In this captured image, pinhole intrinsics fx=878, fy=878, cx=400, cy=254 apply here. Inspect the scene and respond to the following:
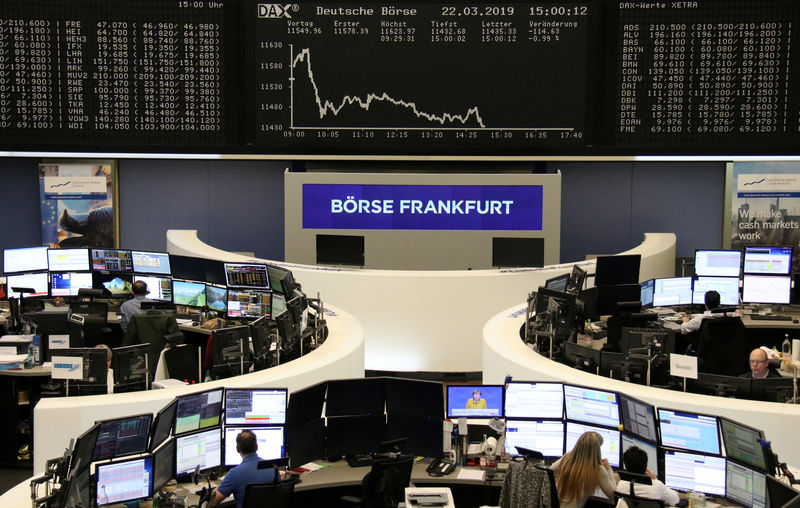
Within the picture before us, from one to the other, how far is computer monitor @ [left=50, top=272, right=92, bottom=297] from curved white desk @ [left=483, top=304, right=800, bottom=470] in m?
4.81

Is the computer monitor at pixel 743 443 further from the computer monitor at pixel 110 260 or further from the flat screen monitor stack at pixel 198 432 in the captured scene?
the computer monitor at pixel 110 260

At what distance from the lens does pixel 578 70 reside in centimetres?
927

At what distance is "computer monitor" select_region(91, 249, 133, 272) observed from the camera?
9.47 meters

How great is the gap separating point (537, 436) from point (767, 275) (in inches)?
192

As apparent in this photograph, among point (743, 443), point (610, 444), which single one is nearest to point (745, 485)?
point (743, 443)

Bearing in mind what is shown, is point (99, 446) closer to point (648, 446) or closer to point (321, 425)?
point (321, 425)

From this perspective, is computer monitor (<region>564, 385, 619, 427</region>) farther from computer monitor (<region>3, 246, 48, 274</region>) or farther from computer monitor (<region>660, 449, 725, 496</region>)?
computer monitor (<region>3, 246, 48, 274</region>)

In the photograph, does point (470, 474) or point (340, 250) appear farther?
point (340, 250)

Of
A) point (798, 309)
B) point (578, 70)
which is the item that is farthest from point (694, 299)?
point (578, 70)

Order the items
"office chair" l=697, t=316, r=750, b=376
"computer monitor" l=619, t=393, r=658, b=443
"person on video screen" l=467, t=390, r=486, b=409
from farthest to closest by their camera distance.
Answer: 1. "office chair" l=697, t=316, r=750, b=376
2. "person on video screen" l=467, t=390, r=486, b=409
3. "computer monitor" l=619, t=393, r=658, b=443

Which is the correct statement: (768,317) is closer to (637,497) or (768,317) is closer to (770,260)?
(770,260)

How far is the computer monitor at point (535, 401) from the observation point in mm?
5352

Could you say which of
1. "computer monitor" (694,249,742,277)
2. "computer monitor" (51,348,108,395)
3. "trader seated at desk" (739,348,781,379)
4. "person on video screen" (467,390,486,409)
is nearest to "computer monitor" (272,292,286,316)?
"computer monitor" (51,348,108,395)

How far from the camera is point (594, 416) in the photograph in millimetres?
5211
